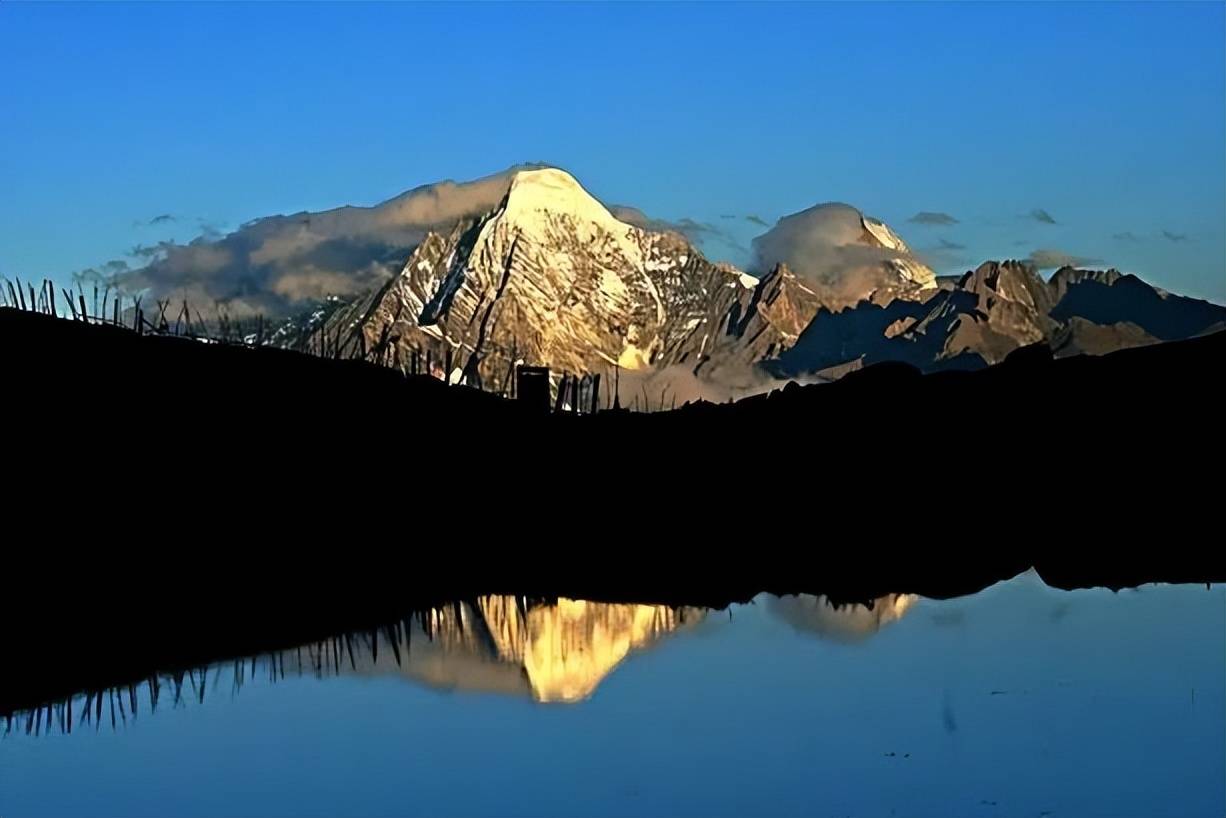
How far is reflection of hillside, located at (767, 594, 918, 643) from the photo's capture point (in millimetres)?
44656

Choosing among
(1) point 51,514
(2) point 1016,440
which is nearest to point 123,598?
(1) point 51,514

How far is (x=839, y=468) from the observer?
2852 inches

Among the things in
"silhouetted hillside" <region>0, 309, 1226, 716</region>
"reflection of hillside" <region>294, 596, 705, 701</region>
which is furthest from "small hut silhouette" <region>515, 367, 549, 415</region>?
"reflection of hillside" <region>294, 596, 705, 701</region>

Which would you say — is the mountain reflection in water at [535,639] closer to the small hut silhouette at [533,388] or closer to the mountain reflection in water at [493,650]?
the mountain reflection in water at [493,650]

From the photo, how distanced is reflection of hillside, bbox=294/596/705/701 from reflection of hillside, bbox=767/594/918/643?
93.2 inches

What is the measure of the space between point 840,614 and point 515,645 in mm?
8104

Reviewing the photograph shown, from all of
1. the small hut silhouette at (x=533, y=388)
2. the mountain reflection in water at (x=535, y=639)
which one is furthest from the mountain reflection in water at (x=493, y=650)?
the small hut silhouette at (x=533, y=388)

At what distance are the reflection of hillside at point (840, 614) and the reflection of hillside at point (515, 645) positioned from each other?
237cm

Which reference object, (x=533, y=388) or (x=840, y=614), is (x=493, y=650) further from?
(x=533, y=388)

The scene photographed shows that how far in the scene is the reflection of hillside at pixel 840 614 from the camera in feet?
147

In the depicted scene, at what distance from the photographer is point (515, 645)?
1709 inches

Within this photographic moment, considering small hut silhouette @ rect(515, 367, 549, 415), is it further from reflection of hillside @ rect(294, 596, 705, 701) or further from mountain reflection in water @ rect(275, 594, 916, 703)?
reflection of hillside @ rect(294, 596, 705, 701)

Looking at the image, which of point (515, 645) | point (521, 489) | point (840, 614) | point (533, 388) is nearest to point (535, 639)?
point (515, 645)

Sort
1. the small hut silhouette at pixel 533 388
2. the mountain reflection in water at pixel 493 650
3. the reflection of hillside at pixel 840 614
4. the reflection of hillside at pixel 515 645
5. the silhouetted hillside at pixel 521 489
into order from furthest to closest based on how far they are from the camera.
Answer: the small hut silhouette at pixel 533 388, the silhouetted hillside at pixel 521 489, the reflection of hillside at pixel 840 614, the reflection of hillside at pixel 515 645, the mountain reflection in water at pixel 493 650
